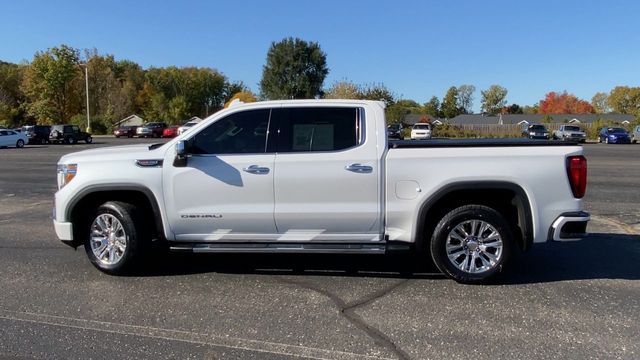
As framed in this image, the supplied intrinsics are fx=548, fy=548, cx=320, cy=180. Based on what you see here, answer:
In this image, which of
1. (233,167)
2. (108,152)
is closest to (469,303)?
(233,167)

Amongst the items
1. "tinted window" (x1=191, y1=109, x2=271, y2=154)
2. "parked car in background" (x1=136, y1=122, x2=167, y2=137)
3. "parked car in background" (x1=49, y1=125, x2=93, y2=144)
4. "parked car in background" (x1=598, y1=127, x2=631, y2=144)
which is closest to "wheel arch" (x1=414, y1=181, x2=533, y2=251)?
"tinted window" (x1=191, y1=109, x2=271, y2=154)

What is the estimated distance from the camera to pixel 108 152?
6.06 meters

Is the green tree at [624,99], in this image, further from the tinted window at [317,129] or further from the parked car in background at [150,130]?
the tinted window at [317,129]

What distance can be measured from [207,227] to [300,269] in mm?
1189

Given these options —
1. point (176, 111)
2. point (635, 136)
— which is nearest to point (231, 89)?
point (176, 111)

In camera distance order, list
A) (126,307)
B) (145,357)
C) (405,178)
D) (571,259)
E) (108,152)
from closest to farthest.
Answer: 1. (145,357)
2. (126,307)
3. (405,178)
4. (108,152)
5. (571,259)

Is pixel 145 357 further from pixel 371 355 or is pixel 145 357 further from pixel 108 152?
pixel 108 152

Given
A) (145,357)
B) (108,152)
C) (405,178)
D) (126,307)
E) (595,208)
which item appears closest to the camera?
(145,357)

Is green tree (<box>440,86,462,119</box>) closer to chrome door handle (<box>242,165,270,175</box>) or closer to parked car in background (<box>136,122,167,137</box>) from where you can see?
parked car in background (<box>136,122,167,137</box>)

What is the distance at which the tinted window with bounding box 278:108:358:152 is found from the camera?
5688 mm

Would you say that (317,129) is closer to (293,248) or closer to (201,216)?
(293,248)

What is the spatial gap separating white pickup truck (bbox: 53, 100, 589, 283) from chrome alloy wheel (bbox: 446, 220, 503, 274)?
0.03 ft

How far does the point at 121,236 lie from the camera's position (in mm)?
5965

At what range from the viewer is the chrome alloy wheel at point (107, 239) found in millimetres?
5957
